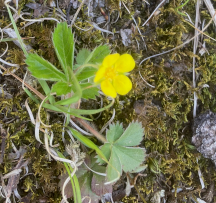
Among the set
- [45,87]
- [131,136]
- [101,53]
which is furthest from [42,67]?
[131,136]

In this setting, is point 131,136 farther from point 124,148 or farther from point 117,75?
point 117,75

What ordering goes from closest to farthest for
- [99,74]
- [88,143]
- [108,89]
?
[99,74], [108,89], [88,143]

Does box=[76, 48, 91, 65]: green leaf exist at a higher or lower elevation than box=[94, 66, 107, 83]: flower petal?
lower

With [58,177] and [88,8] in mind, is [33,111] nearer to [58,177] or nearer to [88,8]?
[58,177]

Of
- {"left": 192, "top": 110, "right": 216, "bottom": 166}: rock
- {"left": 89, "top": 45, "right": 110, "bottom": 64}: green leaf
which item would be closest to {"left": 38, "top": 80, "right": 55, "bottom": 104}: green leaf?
{"left": 89, "top": 45, "right": 110, "bottom": 64}: green leaf

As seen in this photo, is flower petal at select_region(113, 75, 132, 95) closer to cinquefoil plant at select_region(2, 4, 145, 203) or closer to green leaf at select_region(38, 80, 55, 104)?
cinquefoil plant at select_region(2, 4, 145, 203)

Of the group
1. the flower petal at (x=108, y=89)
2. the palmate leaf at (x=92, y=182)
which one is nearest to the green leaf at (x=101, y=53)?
the flower petal at (x=108, y=89)
